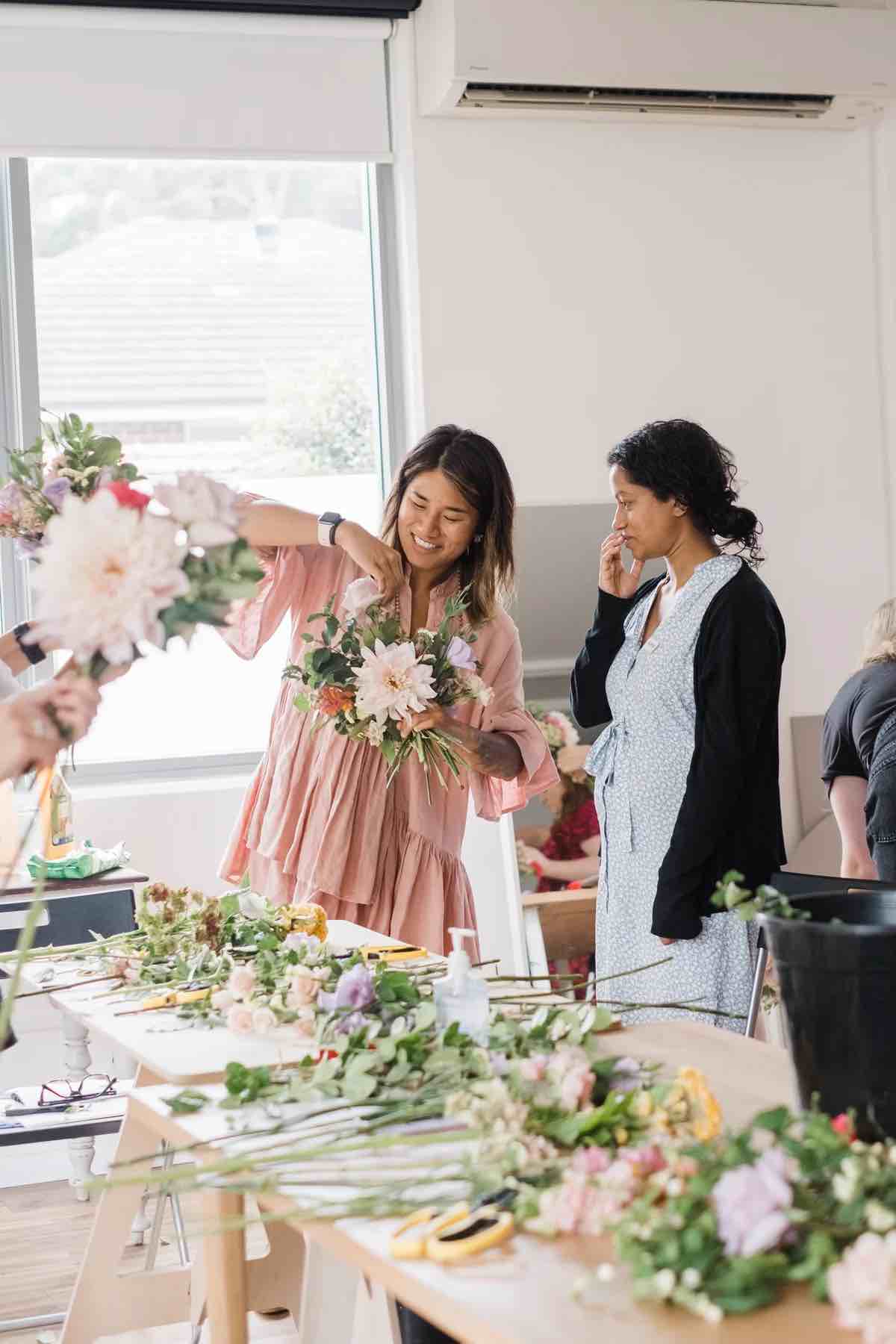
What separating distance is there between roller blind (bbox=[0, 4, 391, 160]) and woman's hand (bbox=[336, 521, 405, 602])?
7.19ft

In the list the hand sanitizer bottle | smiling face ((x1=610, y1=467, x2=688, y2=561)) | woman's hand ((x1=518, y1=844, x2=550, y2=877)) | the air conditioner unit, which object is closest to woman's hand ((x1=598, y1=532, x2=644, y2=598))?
smiling face ((x1=610, y1=467, x2=688, y2=561))

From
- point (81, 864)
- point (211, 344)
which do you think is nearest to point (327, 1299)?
point (81, 864)

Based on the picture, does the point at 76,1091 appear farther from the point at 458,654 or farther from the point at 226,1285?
the point at 226,1285

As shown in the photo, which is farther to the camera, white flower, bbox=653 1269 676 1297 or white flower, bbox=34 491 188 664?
white flower, bbox=34 491 188 664

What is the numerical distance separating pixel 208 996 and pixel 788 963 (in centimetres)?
112

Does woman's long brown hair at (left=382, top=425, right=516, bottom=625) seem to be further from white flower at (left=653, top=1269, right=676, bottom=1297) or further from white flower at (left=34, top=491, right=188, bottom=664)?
white flower at (left=653, top=1269, right=676, bottom=1297)

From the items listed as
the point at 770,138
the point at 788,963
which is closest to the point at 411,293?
the point at 770,138

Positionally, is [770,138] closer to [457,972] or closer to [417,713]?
[417,713]

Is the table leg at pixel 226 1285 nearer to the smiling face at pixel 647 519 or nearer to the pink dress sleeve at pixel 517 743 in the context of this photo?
the pink dress sleeve at pixel 517 743

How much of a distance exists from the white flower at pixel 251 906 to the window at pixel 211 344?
1.94m

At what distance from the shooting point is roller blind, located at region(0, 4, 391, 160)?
4.34 meters

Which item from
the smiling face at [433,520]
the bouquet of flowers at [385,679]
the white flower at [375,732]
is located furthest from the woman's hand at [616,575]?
the white flower at [375,732]

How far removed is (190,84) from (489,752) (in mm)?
2636

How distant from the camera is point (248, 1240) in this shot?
3.80 metres
